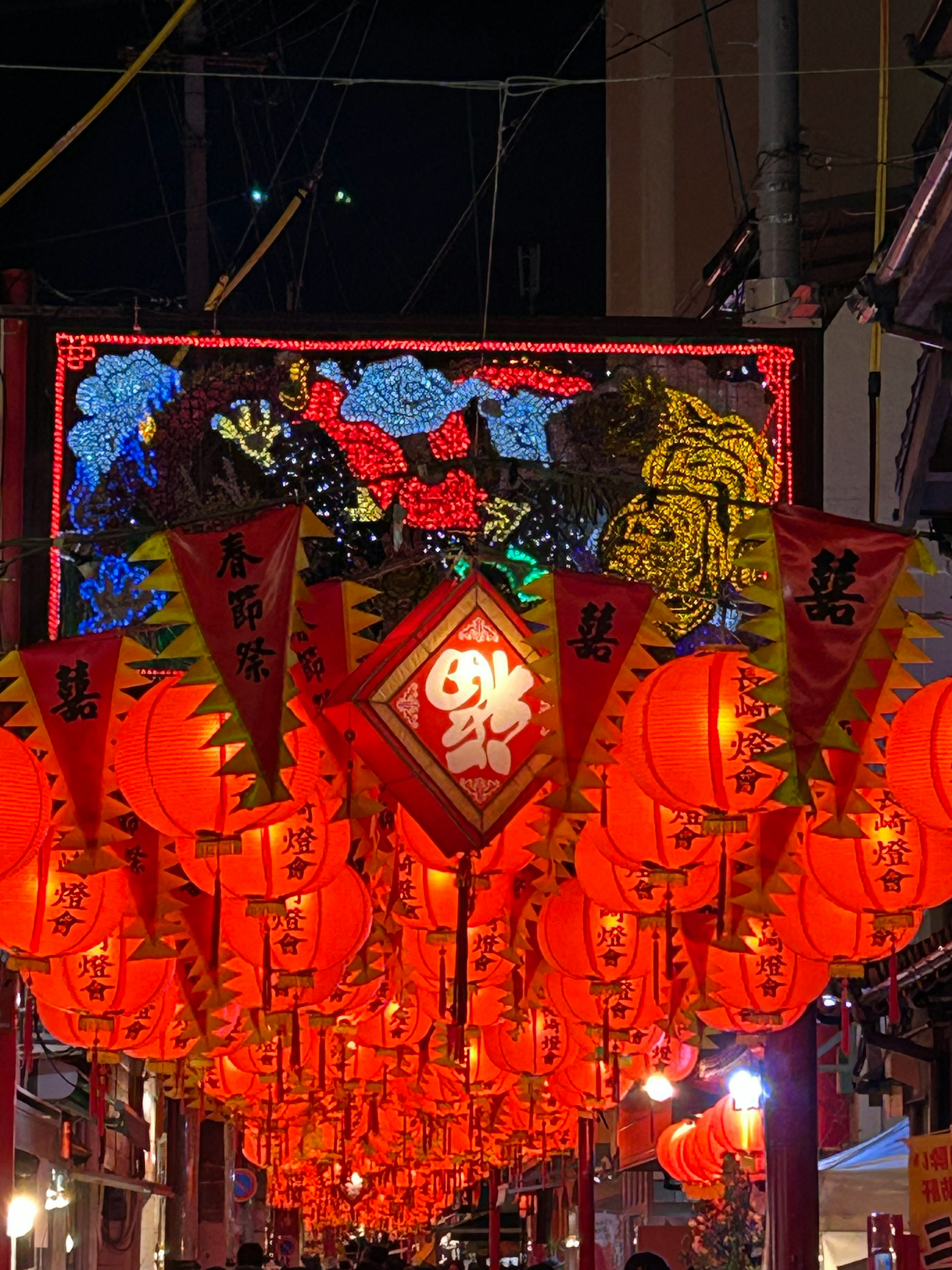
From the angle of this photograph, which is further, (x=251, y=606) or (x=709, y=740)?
(x=709, y=740)

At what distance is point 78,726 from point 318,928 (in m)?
1.98

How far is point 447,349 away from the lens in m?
10.9

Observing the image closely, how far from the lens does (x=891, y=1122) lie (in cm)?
1838

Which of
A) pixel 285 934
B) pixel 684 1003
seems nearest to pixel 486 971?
pixel 684 1003

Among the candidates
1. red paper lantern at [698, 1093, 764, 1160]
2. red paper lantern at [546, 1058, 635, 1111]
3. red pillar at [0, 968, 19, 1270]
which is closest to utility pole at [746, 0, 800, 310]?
red paper lantern at [546, 1058, 635, 1111]

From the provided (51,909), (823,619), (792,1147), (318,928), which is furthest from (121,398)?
(792,1147)

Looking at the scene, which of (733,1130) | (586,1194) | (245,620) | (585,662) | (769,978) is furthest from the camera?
(586,1194)

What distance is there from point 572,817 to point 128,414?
3.72m

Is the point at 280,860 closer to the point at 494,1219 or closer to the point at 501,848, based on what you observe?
the point at 501,848

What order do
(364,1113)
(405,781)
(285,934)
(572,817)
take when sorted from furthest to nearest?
(364,1113) → (285,934) → (572,817) → (405,781)

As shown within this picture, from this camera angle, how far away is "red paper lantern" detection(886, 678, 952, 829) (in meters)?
7.66

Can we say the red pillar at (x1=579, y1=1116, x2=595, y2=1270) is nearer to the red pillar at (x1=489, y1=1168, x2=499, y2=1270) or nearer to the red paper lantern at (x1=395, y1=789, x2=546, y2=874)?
the red pillar at (x1=489, y1=1168, x2=499, y2=1270)

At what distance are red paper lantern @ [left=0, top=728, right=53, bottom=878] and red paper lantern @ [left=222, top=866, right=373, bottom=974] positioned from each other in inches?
71.2

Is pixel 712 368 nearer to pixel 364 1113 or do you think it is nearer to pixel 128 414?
pixel 128 414
